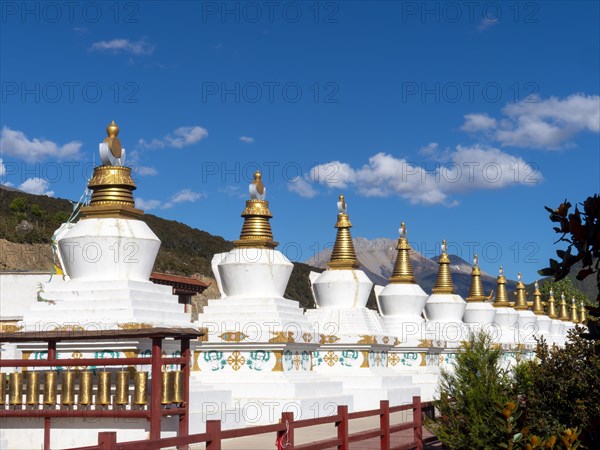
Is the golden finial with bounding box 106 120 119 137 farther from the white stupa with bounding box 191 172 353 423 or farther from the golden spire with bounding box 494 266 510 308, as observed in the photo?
the golden spire with bounding box 494 266 510 308

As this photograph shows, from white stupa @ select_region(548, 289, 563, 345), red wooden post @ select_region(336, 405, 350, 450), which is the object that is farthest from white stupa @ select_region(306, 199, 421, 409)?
white stupa @ select_region(548, 289, 563, 345)

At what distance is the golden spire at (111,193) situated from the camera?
15086 millimetres

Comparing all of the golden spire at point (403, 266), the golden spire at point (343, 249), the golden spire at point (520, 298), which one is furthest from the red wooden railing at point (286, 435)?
the golden spire at point (520, 298)

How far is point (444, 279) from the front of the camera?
3238 cm

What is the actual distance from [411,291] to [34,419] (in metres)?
16.5

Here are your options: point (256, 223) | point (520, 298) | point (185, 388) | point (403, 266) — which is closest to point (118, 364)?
point (185, 388)

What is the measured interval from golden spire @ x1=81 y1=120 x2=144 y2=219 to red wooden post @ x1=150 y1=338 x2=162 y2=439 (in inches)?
151

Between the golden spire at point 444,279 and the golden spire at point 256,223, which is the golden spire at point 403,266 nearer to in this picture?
the golden spire at point 444,279

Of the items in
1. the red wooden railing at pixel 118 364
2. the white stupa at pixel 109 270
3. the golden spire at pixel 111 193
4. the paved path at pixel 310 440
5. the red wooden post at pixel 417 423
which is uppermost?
the golden spire at pixel 111 193

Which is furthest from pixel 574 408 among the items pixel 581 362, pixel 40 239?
pixel 40 239

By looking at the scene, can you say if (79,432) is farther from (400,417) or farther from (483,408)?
(400,417)

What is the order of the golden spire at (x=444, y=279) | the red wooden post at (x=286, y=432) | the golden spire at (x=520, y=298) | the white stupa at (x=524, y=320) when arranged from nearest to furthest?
the red wooden post at (x=286, y=432)
the golden spire at (x=444, y=279)
the white stupa at (x=524, y=320)
the golden spire at (x=520, y=298)

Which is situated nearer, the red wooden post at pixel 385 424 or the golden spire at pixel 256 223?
A: the red wooden post at pixel 385 424

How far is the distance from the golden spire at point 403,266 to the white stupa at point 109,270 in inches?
550
